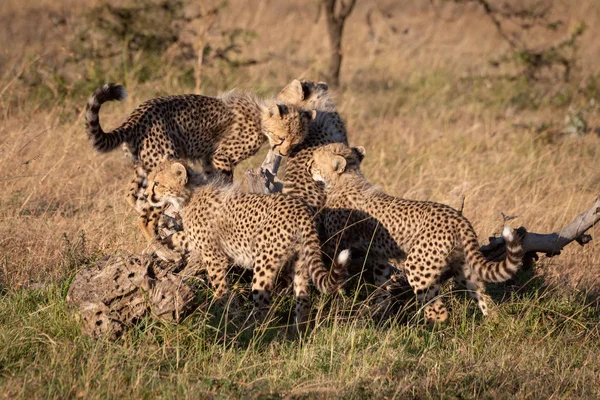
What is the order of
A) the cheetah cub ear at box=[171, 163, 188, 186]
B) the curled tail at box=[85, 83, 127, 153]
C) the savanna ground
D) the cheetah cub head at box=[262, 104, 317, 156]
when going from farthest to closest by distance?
the cheetah cub head at box=[262, 104, 317, 156]
the curled tail at box=[85, 83, 127, 153]
the cheetah cub ear at box=[171, 163, 188, 186]
the savanna ground

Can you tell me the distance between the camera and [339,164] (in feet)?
17.3

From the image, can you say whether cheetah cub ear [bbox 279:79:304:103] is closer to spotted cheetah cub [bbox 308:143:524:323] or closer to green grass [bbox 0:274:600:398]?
spotted cheetah cub [bbox 308:143:524:323]

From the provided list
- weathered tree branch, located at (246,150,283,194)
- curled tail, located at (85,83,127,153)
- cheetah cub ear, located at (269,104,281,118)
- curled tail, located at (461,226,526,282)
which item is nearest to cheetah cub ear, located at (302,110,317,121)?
cheetah cub ear, located at (269,104,281,118)

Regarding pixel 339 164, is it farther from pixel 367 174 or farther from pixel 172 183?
pixel 367 174

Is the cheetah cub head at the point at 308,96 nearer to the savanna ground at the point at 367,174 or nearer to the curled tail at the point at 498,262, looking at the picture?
the savanna ground at the point at 367,174

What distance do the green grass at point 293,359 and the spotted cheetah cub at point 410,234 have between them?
0.85 ft

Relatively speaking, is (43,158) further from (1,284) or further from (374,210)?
(374,210)

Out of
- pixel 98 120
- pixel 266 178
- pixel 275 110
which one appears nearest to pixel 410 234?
pixel 266 178

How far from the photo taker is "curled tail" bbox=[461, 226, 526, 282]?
423 cm

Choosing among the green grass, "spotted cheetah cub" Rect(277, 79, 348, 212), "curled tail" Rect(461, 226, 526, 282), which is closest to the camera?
the green grass

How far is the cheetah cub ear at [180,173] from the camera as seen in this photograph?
4953 millimetres

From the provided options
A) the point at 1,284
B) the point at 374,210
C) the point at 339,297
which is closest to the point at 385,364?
the point at 339,297

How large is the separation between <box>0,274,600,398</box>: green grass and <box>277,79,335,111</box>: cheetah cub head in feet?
6.49

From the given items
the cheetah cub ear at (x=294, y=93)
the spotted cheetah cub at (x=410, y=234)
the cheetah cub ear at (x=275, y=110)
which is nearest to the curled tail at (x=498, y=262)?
the spotted cheetah cub at (x=410, y=234)
